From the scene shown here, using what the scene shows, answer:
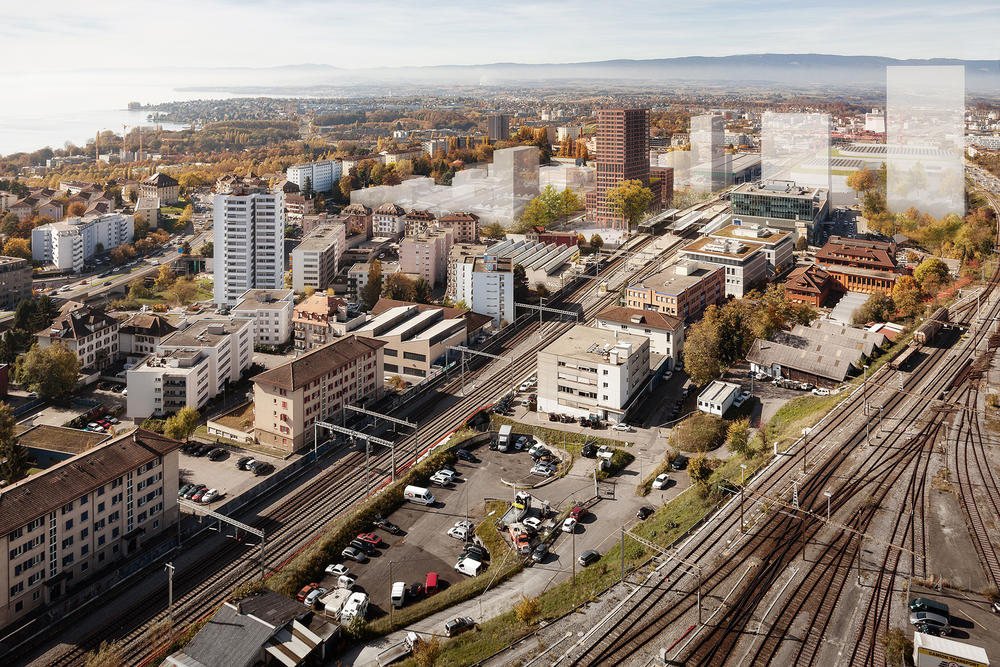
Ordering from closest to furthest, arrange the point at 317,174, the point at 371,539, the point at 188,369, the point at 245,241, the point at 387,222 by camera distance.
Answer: the point at 371,539, the point at 188,369, the point at 245,241, the point at 387,222, the point at 317,174

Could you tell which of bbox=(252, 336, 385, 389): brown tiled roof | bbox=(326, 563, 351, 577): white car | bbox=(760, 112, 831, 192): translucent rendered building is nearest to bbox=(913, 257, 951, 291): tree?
bbox=(760, 112, 831, 192): translucent rendered building

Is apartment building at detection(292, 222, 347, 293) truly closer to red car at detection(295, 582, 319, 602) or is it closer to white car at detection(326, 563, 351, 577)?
white car at detection(326, 563, 351, 577)

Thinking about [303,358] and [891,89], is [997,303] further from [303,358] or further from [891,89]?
[891,89]

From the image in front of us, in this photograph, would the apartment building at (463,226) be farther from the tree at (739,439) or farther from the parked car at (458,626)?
the parked car at (458,626)

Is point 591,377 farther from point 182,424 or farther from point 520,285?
point 520,285

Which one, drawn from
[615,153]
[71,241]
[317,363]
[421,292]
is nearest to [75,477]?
[317,363]

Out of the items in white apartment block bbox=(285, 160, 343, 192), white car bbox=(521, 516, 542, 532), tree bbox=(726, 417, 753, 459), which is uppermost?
white apartment block bbox=(285, 160, 343, 192)

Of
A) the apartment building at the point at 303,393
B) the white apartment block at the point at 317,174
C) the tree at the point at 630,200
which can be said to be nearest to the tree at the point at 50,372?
the apartment building at the point at 303,393
